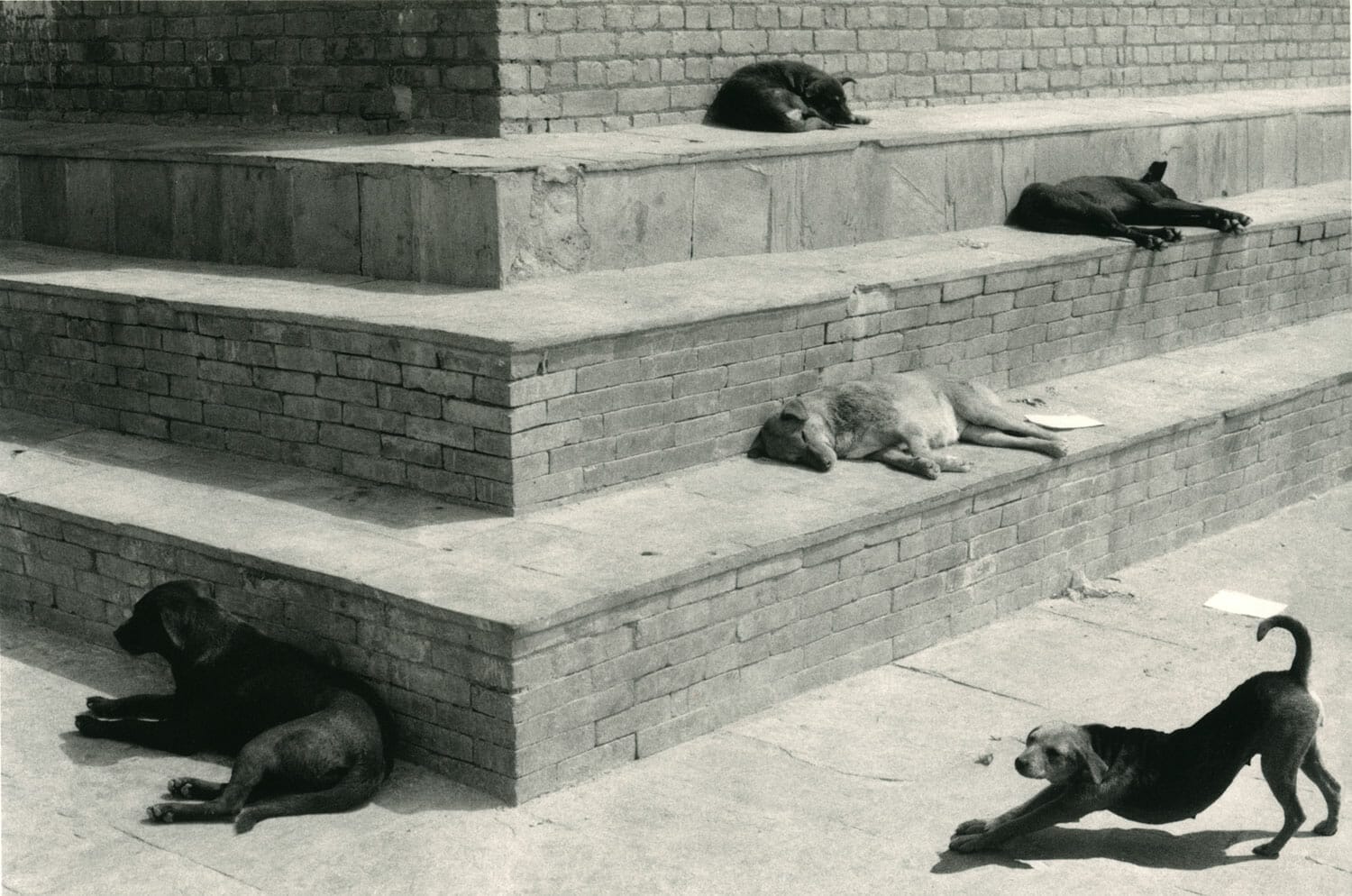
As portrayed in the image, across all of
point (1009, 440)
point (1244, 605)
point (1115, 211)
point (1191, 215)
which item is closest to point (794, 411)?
point (1009, 440)

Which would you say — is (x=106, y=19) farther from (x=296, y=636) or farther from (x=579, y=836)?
(x=579, y=836)

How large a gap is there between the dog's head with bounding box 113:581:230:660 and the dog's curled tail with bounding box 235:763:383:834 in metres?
0.70

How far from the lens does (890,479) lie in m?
7.48

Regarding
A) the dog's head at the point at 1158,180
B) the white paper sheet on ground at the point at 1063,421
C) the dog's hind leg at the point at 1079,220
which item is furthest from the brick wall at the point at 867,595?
the dog's head at the point at 1158,180

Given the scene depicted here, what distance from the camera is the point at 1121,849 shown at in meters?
5.39

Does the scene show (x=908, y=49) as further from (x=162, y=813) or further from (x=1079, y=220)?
(x=162, y=813)

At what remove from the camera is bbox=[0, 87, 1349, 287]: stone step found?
824 centimetres

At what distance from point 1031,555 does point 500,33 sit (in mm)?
4061

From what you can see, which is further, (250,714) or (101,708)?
(101,708)

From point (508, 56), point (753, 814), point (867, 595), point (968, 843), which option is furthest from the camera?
point (508, 56)

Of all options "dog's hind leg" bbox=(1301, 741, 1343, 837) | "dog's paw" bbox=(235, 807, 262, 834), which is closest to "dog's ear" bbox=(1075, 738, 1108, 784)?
"dog's hind leg" bbox=(1301, 741, 1343, 837)

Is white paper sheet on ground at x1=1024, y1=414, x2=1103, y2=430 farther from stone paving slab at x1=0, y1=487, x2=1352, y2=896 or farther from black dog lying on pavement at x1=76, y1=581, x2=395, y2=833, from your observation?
black dog lying on pavement at x1=76, y1=581, x2=395, y2=833

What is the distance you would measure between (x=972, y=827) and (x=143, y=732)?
2913 millimetres

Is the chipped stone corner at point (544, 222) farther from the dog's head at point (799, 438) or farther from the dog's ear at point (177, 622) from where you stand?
the dog's ear at point (177, 622)
